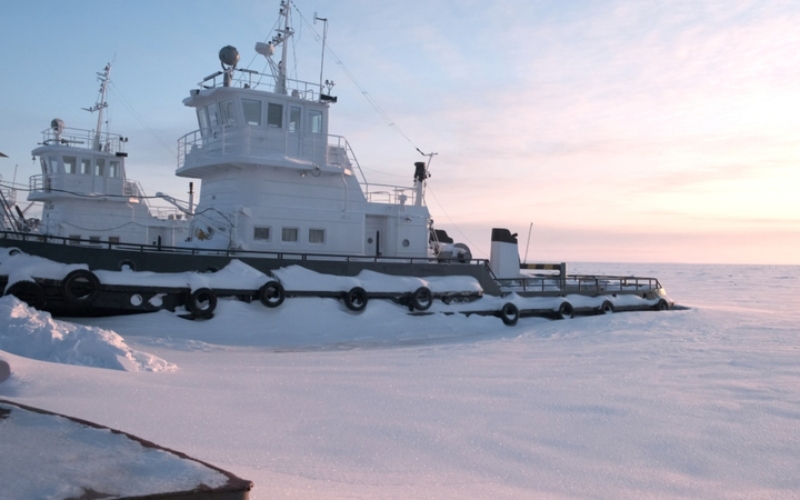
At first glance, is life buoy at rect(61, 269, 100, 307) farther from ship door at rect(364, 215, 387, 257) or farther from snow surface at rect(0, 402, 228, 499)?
snow surface at rect(0, 402, 228, 499)

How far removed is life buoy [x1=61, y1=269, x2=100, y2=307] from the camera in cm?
1129

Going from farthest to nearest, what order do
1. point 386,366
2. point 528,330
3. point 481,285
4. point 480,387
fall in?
point 481,285, point 528,330, point 386,366, point 480,387

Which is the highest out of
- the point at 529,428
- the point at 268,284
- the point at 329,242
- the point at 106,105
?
the point at 106,105

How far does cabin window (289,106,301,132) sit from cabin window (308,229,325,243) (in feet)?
7.73

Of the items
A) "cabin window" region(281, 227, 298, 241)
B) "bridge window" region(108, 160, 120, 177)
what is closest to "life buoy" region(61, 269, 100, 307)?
"cabin window" region(281, 227, 298, 241)

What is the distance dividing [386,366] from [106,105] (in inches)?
963

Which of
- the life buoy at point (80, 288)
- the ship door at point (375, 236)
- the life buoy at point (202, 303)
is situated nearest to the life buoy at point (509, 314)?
the ship door at point (375, 236)

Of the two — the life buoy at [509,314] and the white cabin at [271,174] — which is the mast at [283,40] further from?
the life buoy at [509,314]

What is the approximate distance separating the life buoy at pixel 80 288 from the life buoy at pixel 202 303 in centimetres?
157

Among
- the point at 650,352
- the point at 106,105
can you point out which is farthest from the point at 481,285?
the point at 106,105

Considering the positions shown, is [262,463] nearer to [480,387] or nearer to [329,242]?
[480,387]

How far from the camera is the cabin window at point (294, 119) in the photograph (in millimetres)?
15258

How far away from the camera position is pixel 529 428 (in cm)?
600

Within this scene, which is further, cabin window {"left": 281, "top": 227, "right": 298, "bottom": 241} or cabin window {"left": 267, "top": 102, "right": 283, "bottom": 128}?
cabin window {"left": 267, "top": 102, "right": 283, "bottom": 128}
